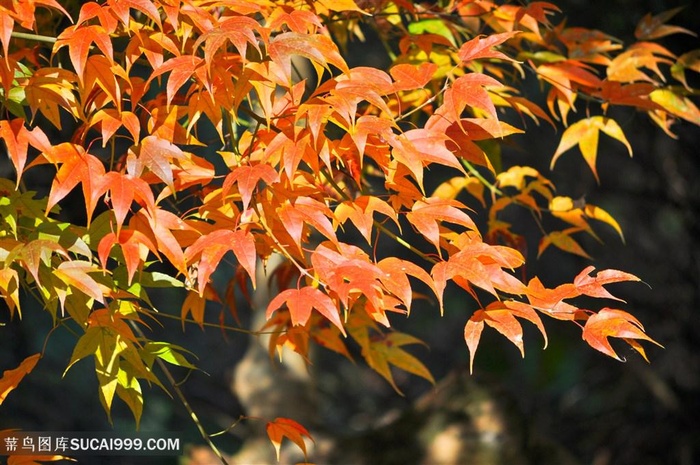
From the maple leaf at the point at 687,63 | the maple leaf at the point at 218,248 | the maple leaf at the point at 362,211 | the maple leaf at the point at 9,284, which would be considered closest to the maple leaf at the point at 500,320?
the maple leaf at the point at 362,211

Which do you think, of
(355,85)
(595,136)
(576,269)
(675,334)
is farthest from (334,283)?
(576,269)

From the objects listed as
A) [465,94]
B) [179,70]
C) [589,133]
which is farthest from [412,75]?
[589,133]

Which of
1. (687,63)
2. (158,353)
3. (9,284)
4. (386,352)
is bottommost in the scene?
(386,352)

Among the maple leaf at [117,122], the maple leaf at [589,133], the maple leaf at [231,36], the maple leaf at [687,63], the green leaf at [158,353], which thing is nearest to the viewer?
the maple leaf at [231,36]

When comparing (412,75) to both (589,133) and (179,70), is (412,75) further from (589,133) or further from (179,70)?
(589,133)

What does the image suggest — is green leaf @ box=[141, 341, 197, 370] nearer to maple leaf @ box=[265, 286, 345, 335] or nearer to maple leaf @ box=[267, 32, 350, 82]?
maple leaf @ box=[265, 286, 345, 335]

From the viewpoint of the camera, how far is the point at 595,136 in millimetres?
1408

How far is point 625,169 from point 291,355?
7.69ft

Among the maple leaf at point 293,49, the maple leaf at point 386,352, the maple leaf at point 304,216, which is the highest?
the maple leaf at point 293,49

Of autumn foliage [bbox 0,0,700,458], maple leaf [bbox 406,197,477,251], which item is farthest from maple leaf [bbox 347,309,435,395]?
maple leaf [bbox 406,197,477,251]

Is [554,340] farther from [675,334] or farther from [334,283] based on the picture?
[334,283]

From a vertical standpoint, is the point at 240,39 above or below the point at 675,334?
above

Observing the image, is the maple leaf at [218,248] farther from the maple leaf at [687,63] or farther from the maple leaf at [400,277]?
the maple leaf at [687,63]

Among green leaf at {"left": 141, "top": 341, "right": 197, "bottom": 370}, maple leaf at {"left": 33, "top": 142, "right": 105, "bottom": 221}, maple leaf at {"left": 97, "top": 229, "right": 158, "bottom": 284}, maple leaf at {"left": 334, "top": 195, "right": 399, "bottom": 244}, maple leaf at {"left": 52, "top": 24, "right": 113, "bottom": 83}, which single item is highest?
maple leaf at {"left": 52, "top": 24, "right": 113, "bottom": 83}
